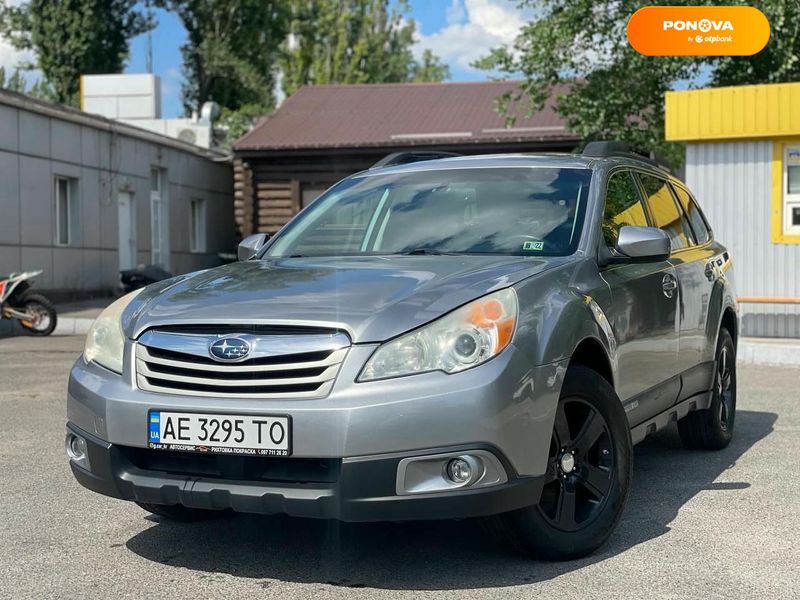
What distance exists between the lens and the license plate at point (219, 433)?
3697mm

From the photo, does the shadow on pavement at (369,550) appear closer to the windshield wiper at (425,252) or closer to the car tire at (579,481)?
the car tire at (579,481)

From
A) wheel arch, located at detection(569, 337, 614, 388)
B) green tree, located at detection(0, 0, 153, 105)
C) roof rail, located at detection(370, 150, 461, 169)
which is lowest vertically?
wheel arch, located at detection(569, 337, 614, 388)

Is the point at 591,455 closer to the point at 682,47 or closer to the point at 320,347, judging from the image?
the point at 320,347

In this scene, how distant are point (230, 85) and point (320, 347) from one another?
159 feet

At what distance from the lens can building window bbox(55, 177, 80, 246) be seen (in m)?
21.3

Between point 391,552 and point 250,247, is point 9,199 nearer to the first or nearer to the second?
point 250,247

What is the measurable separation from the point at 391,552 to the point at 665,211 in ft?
9.36

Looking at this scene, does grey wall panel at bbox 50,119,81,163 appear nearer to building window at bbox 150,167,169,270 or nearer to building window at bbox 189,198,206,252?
building window at bbox 150,167,169,270

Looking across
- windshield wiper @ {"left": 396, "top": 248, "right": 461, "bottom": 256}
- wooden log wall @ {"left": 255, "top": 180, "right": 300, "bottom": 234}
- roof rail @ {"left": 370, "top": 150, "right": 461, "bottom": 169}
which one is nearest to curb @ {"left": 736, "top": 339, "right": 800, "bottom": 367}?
roof rail @ {"left": 370, "top": 150, "right": 461, "bottom": 169}

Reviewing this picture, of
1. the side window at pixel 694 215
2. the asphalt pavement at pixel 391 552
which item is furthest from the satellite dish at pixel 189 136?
the asphalt pavement at pixel 391 552

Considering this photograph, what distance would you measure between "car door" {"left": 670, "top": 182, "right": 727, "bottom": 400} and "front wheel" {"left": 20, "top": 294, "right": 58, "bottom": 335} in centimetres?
1095

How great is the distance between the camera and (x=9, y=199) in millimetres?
18688

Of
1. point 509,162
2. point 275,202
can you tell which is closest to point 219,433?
point 509,162

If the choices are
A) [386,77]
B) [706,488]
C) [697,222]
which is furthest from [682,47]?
[386,77]
